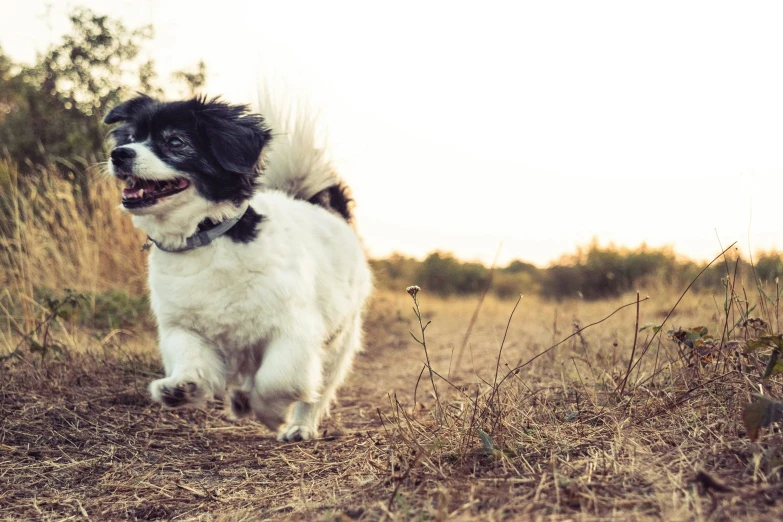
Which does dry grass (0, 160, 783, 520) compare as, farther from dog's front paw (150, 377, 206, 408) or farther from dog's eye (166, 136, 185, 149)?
dog's eye (166, 136, 185, 149)

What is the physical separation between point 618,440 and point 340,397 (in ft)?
10.6

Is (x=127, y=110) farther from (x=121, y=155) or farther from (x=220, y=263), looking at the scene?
(x=220, y=263)

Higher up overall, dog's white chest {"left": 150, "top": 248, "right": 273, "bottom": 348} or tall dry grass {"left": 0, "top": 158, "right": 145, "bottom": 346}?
dog's white chest {"left": 150, "top": 248, "right": 273, "bottom": 348}

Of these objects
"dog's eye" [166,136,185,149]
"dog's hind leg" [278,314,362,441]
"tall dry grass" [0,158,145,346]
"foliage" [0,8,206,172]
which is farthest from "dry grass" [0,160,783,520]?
"foliage" [0,8,206,172]

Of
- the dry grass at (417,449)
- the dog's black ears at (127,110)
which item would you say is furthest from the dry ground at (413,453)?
the dog's black ears at (127,110)

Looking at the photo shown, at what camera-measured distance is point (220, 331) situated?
323 centimetres

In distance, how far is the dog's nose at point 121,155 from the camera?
307 centimetres

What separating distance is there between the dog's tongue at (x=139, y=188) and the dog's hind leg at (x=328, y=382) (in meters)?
1.39

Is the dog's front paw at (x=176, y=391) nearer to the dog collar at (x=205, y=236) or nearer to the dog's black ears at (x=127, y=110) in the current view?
the dog collar at (x=205, y=236)

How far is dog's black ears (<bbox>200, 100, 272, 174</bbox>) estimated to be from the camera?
3.36 metres

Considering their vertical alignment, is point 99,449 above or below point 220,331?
below

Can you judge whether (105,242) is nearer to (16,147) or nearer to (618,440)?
(16,147)

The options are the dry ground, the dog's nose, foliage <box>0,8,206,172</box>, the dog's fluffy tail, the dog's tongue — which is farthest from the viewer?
foliage <box>0,8,206,172</box>

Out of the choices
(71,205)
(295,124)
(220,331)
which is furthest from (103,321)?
(220,331)
